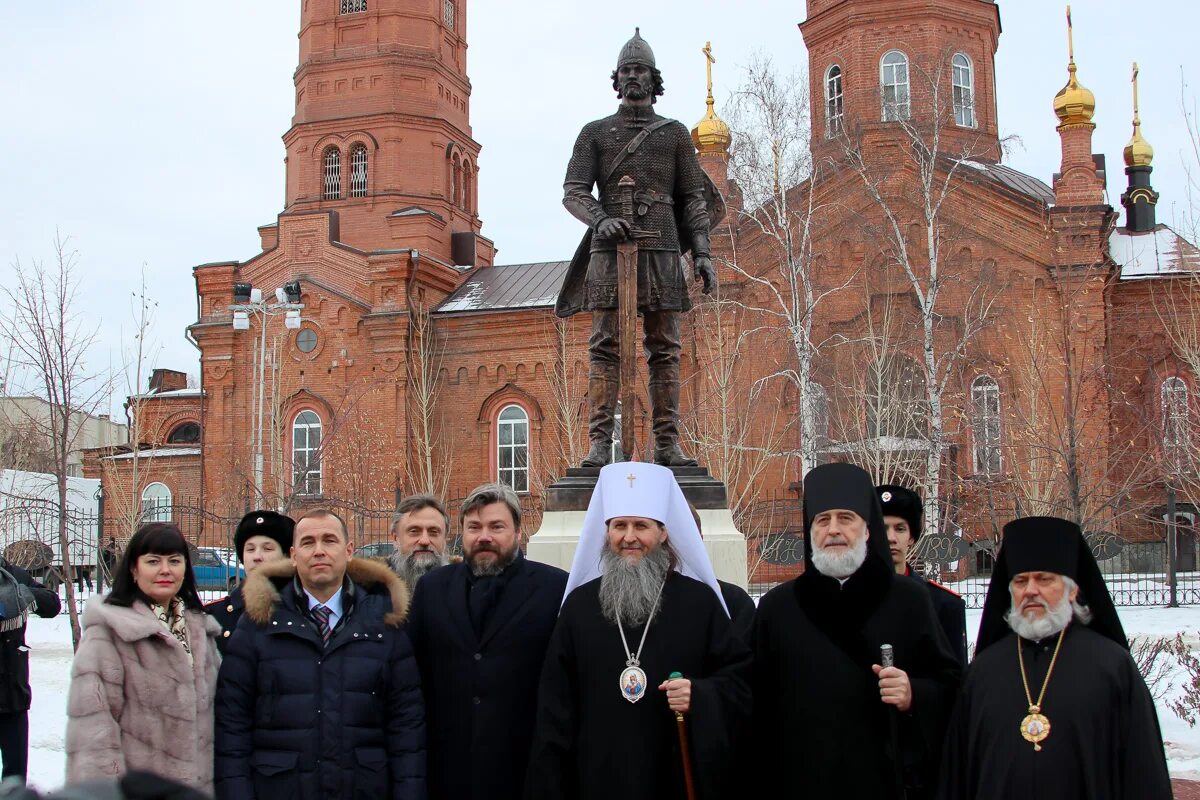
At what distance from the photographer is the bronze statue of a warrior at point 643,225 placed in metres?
7.11

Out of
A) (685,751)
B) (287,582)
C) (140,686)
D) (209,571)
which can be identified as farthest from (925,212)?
(140,686)

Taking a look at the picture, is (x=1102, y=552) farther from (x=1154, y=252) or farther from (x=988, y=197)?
(x=1154, y=252)

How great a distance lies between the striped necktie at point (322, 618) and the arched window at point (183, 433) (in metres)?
33.5

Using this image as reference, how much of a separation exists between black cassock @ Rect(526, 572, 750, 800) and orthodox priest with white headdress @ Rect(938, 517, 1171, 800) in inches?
29.4

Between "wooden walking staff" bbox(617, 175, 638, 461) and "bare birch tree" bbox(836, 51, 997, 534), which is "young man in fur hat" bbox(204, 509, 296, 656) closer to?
"wooden walking staff" bbox(617, 175, 638, 461)

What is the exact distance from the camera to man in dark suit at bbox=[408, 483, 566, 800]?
4.31 m

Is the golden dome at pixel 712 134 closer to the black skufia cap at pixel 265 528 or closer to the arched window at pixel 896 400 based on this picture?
the arched window at pixel 896 400

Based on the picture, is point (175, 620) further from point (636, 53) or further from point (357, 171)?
point (357, 171)

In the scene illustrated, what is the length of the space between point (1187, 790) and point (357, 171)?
30.6 m

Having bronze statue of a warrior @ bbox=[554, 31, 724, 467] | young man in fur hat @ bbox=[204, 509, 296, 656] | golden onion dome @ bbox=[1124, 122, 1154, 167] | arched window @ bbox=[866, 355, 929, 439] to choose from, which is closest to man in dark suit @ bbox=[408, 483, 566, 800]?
young man in fur hat @ bbox=[204, 509, 296, 656]

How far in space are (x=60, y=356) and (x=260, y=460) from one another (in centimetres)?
1447

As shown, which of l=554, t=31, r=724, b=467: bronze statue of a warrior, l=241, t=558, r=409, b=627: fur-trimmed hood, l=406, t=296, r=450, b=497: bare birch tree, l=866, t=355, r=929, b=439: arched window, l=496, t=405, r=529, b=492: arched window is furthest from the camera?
l=496, t=405, r=529, b=492: arched window

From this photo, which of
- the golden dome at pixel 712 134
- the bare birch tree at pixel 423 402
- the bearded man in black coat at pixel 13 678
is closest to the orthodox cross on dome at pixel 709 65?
the golden dome at pixel 712 134

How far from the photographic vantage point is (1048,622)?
372 cm
